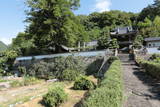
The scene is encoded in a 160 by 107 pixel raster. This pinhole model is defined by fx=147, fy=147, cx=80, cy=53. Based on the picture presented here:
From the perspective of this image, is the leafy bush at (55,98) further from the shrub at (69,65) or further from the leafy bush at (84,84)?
the shrub at (69,65)

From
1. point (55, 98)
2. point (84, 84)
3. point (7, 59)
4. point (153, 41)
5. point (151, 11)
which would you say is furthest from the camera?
point (151, 11)

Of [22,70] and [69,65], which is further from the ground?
[69,65]

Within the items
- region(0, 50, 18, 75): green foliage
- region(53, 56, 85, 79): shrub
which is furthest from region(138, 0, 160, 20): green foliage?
region(0, 50, 18, 75): green foliage

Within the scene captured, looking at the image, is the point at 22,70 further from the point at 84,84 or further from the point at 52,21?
the point at 84,84

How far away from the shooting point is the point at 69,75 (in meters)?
12.3

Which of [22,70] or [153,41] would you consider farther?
[153,41]

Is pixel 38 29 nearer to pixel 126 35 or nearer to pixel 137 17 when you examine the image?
pixel 126 35

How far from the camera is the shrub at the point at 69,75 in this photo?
12.2 metres

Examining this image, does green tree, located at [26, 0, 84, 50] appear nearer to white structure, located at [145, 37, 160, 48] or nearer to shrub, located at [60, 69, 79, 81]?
shrub, located at [60, 69, 79, 81]

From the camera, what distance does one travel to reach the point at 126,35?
965 inches

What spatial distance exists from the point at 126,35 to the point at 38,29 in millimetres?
15216

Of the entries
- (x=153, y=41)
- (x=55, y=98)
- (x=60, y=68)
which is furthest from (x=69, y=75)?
(x=153, y=41)

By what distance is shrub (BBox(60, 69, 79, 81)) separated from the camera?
12212mm

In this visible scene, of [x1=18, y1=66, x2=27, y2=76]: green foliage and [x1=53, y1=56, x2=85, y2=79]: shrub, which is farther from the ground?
[x1=53, y1=56, x2=85, y2=79]: shrub
